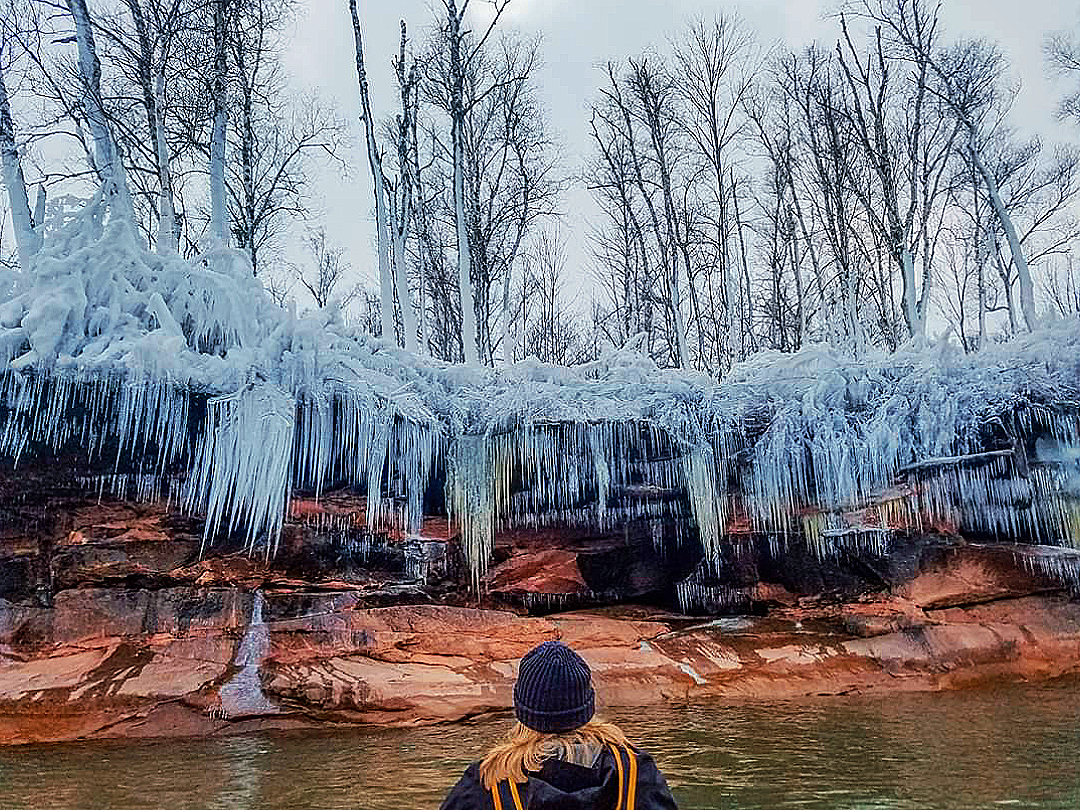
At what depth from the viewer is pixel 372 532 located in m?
8.60

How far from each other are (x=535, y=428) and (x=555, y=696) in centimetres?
646

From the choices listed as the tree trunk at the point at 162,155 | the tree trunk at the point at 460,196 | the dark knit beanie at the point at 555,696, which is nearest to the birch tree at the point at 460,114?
the tree trunk at the point at 460,196

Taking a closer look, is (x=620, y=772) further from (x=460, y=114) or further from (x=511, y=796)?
(x=460, y=114)

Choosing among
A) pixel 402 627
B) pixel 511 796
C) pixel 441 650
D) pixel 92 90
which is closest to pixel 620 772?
pixel 511 796

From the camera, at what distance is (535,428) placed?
8336 mm

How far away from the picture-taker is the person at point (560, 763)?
178 centimetres

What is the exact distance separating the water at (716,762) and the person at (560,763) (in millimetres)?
2920

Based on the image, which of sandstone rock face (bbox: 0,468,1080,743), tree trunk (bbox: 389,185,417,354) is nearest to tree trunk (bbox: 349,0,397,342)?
tree trunk (bbox: 389,185,417,354)

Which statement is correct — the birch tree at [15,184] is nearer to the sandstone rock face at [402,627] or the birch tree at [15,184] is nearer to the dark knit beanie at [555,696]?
the sandstone rock face at [402,627]

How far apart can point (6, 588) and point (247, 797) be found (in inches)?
182

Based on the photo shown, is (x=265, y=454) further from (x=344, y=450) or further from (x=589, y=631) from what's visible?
(x=589, y=631)

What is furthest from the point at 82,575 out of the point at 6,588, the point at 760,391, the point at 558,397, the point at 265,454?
→ the point at 760,391

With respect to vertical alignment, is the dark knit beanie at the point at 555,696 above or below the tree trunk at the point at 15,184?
below

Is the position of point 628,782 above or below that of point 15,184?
below
